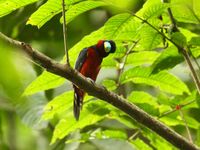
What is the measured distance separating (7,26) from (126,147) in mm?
1229

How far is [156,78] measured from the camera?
6.05 feet

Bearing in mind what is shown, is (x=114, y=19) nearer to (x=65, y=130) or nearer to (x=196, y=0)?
(x=65, y=130)

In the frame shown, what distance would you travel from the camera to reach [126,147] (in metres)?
2.33

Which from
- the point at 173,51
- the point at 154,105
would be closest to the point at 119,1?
the point at 173,51

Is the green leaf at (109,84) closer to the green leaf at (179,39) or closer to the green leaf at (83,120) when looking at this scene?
the green leaf at (83,120)

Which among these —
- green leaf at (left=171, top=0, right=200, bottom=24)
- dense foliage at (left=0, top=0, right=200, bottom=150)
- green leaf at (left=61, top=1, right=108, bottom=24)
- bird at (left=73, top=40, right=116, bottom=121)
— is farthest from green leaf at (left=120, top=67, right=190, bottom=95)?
bird at (left=73, top=40, right=116, bottom=121)

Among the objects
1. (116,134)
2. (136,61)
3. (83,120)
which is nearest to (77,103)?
(83,120)

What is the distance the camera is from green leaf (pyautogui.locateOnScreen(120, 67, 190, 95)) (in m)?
1.82

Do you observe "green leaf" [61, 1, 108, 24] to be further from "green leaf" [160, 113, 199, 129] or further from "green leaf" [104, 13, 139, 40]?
"green leaf" [160, 113, 199, 129]

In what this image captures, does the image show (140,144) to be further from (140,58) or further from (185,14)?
(185,14)

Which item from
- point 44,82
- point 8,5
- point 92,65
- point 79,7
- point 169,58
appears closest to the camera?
point 8,5

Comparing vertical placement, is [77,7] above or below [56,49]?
above

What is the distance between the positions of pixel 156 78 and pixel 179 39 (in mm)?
429

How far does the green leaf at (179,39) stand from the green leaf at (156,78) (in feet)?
1.19
